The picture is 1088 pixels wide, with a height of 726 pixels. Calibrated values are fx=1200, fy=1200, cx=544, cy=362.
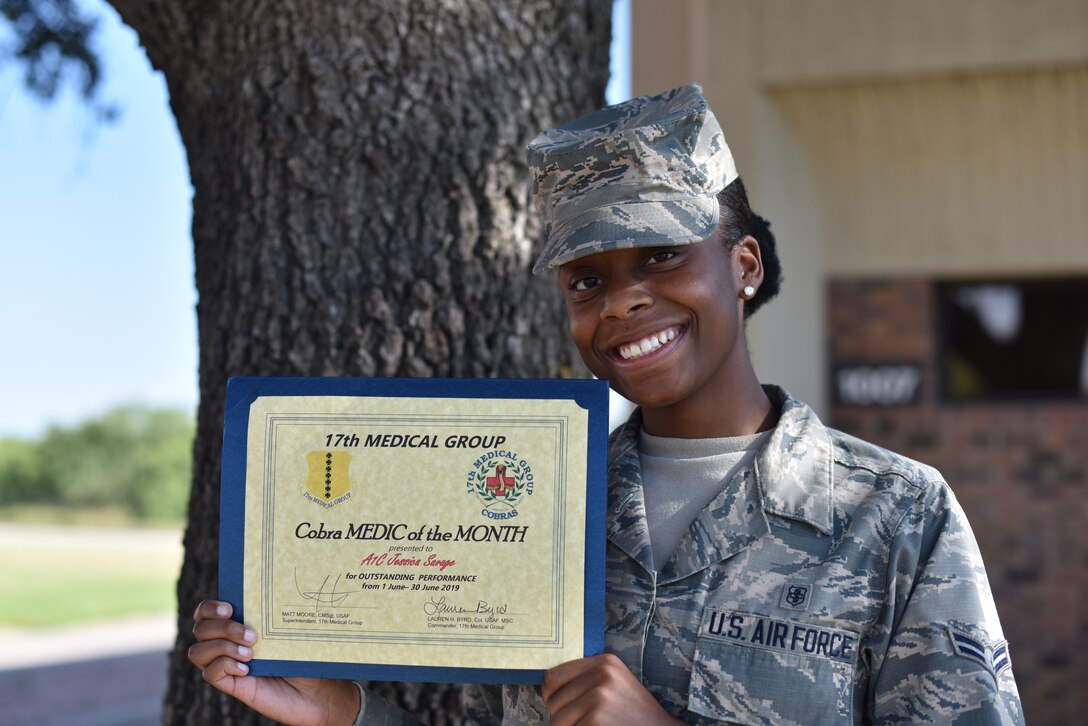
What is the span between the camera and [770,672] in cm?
164

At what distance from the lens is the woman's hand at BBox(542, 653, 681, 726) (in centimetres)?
156

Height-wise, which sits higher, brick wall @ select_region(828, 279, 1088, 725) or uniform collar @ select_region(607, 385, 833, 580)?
uniform collar @ select_region(607, 385, 833, 580)

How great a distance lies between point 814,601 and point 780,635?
7cm

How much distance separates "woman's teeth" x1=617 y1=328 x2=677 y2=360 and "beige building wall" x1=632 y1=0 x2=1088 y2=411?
4473mm

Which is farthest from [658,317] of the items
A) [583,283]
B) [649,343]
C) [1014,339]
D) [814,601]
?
[1014,339]

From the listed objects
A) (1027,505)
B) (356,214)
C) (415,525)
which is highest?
(356,214)

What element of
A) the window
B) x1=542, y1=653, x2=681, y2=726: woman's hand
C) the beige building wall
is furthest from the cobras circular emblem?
the window

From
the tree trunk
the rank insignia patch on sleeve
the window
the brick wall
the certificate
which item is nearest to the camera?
the rank insignia patch on sleeve

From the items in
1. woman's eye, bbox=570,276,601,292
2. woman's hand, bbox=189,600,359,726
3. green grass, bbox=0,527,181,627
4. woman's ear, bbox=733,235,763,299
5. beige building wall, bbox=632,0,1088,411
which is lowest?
green grass, bbox=0,527,181,627

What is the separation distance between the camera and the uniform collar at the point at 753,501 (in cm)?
Result: 171

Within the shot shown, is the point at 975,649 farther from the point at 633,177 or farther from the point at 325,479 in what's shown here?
the point at 325,479

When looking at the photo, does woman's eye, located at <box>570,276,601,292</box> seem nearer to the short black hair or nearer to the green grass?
the short black hair
